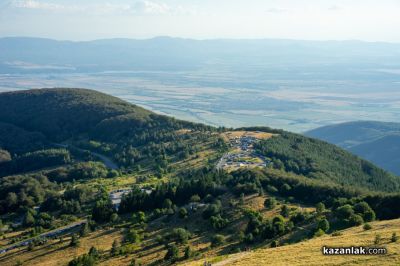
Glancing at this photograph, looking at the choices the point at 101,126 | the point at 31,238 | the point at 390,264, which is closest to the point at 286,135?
the point at 101,126

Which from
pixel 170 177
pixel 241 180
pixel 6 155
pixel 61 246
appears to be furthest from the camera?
pixel 6 155

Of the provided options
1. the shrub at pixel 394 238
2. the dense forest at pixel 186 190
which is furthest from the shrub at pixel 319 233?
the shrub at pixel 394 238

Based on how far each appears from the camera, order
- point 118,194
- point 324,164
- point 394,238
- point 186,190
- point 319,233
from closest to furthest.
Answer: point 394,238 < point 319,233 < point 186,190 < point 118,194 < point 324,164

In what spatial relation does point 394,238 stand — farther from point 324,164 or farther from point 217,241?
point 324,164

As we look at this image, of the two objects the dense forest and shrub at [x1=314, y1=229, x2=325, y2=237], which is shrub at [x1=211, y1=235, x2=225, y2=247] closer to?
the dense forest

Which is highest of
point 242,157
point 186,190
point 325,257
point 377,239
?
point 377,239

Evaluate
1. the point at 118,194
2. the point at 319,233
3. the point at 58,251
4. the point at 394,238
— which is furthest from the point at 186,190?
the point at 394,238

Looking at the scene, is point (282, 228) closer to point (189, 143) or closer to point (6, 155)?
point (189, 143)

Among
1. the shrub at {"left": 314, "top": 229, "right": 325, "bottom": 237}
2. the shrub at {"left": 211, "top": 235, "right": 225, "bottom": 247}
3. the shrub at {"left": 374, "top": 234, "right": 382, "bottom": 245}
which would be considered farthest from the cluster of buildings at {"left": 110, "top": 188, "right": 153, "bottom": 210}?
the shrub at {"left": 374, "top": 234, "right": 382, "bottom": 245}
